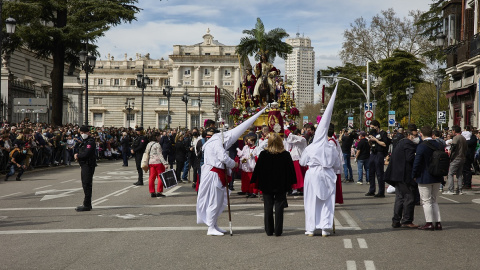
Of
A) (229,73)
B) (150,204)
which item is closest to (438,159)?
(150,204)

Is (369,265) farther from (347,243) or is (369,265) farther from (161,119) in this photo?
(161,119)

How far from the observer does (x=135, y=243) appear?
8.73 m

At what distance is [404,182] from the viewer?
10.6m

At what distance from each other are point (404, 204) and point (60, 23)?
30.6m

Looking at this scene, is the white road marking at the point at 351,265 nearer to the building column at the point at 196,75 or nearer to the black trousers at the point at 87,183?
the black trousers at the point at 87,183

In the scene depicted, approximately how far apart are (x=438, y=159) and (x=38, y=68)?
48857mm

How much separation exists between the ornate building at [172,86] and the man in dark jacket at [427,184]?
50502 mm

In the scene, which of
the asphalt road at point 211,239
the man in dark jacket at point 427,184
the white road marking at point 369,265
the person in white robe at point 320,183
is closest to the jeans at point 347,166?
the asphalt road at point 211,239

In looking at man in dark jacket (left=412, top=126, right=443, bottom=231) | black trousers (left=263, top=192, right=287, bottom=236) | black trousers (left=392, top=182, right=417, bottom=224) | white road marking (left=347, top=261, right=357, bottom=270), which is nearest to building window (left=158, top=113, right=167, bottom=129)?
black trousers (left=392, top=182, right=417, bottom=224)

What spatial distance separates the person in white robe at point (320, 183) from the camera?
9453mm

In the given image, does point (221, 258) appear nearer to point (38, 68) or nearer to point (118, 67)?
point (38, 68)

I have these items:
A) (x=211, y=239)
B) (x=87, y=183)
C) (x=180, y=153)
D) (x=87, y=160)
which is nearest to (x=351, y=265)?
(x=211, y=239)

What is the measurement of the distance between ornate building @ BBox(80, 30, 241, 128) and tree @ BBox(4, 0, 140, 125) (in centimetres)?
2393

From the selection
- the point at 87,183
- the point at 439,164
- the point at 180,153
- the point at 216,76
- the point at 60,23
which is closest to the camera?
the point at 439,164
